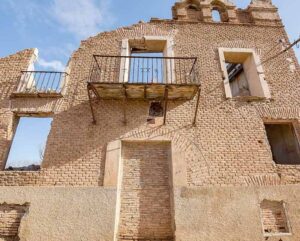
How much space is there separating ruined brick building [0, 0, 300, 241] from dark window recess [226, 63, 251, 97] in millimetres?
80

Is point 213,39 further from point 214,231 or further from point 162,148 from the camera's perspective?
point 214,231

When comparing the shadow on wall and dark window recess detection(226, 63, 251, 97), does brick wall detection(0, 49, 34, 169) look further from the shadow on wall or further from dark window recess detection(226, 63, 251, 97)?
dark window recess detection(226, 63, 251, 97)

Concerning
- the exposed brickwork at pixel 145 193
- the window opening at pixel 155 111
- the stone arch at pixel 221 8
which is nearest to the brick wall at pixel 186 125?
the window opening at pixel 155 111

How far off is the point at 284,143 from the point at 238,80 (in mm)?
3053

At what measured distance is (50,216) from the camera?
552 centimetres

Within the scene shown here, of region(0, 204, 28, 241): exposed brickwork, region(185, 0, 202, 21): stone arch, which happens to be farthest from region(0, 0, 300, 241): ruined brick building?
region(185, 0, 202, 21): stone arch

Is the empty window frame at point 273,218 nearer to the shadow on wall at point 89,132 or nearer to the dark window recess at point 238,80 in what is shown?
the shadow on wall at point 89,132

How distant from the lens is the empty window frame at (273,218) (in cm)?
554

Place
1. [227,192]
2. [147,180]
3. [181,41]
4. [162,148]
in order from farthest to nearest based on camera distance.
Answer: [181,41] < [162,148] < [147,180] < [227,192]

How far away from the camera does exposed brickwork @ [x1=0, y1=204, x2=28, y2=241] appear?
5.48m

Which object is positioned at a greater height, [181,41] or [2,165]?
[181,41]

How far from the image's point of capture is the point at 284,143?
755 centimetres

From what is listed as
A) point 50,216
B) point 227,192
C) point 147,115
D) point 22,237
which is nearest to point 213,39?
point 147,115

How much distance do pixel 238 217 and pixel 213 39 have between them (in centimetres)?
627
